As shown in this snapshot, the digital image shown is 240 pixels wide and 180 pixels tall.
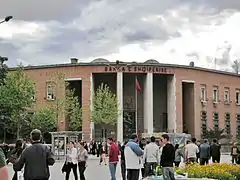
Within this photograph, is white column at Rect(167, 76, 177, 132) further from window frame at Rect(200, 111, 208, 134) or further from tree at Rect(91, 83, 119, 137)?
tree at Rect(91, 83, 119, 137)

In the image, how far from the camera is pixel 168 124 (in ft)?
287

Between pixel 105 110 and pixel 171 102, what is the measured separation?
42.4 ft

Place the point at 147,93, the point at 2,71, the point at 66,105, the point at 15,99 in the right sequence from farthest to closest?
1. the point at 147,93
2. the point at 66,105
3. the point at 15,99
4. the point at 2,71

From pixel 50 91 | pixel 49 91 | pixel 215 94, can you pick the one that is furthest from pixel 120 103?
pixel 215 94

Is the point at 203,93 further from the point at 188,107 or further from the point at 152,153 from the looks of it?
the point at 152,153

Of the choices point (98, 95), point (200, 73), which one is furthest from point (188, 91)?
point (98, 95)

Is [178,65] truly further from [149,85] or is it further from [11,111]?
[11,111]

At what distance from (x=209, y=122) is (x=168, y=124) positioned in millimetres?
7391

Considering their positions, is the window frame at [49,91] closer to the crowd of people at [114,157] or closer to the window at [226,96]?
the window at [226,96]

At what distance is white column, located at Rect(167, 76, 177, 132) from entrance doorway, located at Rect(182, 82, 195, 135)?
2.71 metres

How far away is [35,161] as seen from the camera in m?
10.7

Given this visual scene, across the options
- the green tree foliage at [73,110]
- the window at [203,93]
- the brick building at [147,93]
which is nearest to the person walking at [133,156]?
the green tree foliage at [73,110]

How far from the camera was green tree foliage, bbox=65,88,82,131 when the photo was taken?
7656 centimetres

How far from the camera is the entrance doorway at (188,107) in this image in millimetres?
89125
